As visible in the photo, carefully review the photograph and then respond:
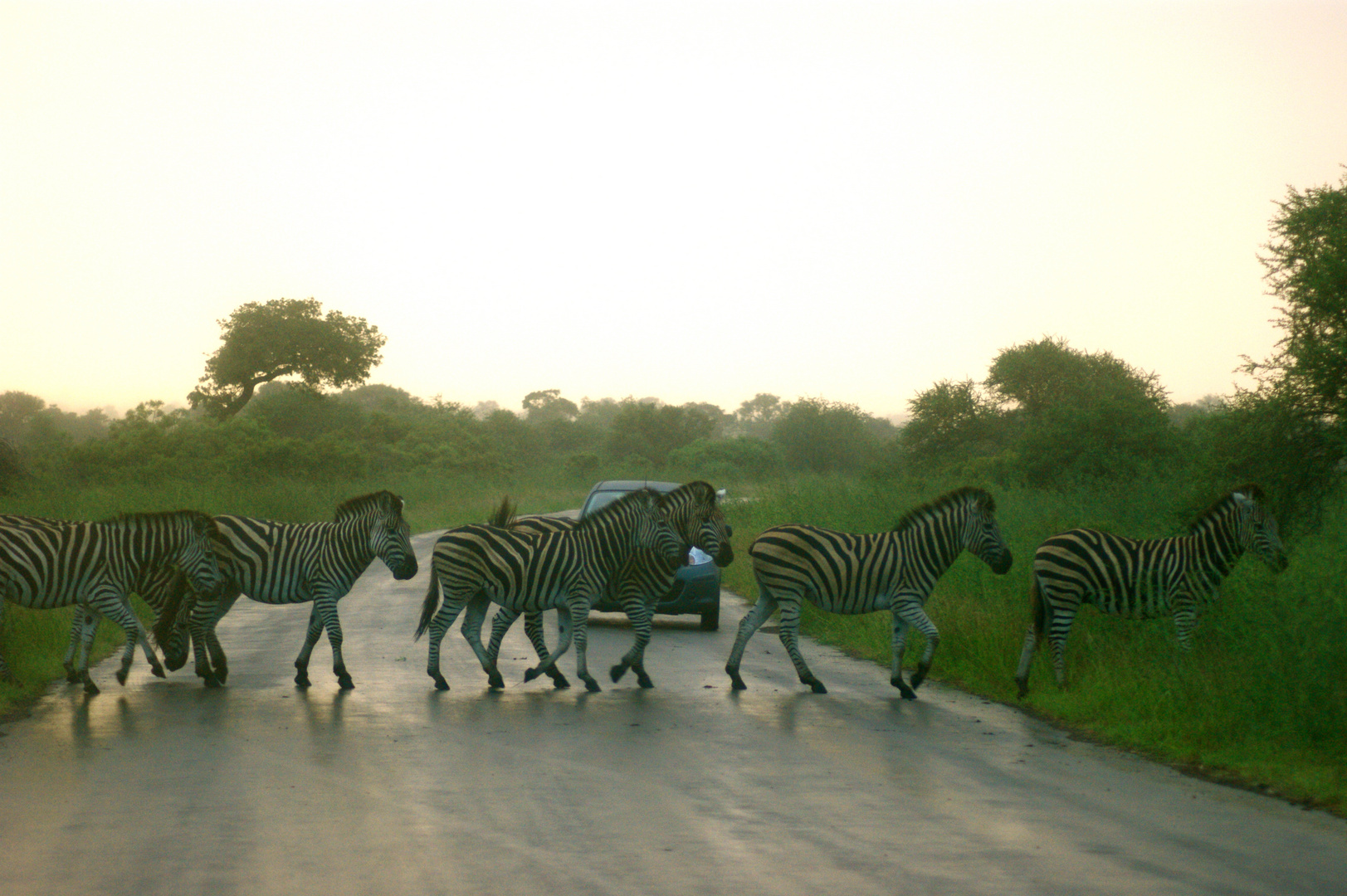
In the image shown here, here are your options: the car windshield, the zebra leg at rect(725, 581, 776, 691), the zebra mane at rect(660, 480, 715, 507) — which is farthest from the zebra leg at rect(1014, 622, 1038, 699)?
the car windshield

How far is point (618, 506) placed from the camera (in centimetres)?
1239

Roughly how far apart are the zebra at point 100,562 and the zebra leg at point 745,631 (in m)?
5.14

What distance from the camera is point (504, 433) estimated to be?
94.8m

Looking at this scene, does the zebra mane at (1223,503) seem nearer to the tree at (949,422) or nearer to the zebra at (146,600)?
the zebra at (146,600)

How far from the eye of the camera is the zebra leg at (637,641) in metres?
11.6

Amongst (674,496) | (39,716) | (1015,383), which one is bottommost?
(39,716)

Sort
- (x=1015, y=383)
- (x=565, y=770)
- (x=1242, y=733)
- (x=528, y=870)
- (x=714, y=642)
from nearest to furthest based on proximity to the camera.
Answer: (x=528, y=870) → (x=565, y=770) → (x=1242, y=733) → (x=714, y=642) → (x=1015, y=383)

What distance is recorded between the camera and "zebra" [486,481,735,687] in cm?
1180

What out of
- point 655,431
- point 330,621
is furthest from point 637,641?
point 655,431

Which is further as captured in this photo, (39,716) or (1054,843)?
(39,716)

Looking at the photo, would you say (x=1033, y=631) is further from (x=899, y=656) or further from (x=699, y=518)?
(x=699, y=518)

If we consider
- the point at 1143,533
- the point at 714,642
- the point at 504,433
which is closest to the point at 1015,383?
the point at 1143,533

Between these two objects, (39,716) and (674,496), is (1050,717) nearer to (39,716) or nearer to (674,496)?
(674,496)

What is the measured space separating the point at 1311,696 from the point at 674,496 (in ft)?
20.6
